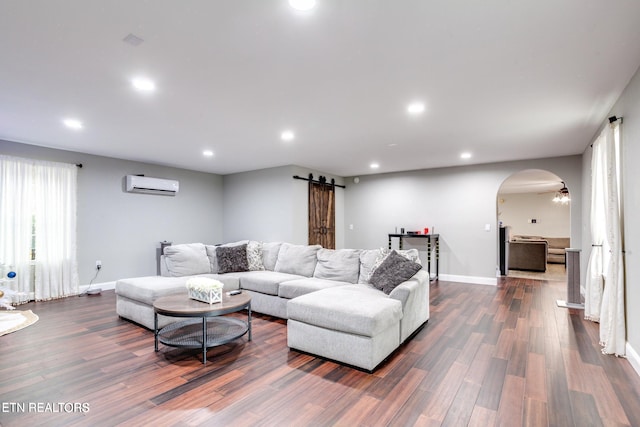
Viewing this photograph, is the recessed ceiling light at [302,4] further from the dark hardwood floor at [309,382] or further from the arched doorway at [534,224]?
the arched doorway at [534,224]

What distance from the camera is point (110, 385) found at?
2.39 meters

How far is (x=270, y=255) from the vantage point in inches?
202

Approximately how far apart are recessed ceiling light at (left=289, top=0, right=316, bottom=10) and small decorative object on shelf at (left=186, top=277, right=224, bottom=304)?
2420 mm

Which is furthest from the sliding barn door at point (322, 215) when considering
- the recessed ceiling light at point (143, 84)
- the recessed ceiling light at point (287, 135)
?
the recessed ceiling light at point (143, 84)

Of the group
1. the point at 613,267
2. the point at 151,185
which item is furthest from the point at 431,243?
the point at 151,185

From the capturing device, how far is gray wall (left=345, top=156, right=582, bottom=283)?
604cm

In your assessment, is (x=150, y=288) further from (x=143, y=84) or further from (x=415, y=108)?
(x=415, y=108)

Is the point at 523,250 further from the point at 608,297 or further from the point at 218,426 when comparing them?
the point at 218,426

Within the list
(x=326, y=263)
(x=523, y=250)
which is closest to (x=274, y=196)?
(x=326, y=263)

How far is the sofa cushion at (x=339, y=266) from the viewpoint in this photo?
4148 mm

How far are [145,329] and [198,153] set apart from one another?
313 cm

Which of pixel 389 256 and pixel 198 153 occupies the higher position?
pixel 198 153

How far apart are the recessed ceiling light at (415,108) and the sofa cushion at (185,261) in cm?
353

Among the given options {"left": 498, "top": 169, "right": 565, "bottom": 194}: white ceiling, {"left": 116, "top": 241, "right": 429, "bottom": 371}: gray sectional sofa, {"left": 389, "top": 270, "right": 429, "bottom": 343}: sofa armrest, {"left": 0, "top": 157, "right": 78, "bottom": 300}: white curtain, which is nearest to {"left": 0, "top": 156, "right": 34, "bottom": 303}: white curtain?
{"left": 0, "top": 157, "right": 78, "bottom": 300}: white curtain
